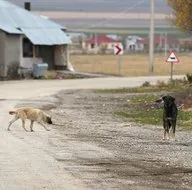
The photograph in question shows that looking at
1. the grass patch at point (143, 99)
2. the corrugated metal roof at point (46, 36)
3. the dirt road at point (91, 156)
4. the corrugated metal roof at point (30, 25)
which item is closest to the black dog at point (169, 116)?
the dirt road at point (91, 156)

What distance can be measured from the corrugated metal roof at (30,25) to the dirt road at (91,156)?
86.8 feet

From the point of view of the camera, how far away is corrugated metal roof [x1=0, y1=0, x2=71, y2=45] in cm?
5220

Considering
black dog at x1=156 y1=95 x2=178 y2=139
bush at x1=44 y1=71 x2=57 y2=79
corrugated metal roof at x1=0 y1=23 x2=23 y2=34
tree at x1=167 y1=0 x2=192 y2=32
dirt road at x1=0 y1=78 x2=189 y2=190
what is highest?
tree at x1=167 y1=0 x2=192 y2=32

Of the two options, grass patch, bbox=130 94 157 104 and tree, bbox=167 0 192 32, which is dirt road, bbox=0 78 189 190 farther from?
tree, bbox=167 0 192 32

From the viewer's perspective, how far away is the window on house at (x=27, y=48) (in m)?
53.7

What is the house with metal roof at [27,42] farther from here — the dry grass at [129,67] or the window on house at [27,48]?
the dry grass at [129,67]

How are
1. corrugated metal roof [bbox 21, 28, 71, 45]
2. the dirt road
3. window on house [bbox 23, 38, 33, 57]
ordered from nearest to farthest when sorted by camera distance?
the dirt road
corrugated metal roof [bbox 21, 28, 71, 45]
window on house [bbox 23, 38, 33, 57]

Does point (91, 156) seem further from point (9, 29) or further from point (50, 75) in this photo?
point (50, 75)

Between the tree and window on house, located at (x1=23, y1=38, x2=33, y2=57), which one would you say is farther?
window on house, located at (x1=23, y1=38, x2=33, y2=57)

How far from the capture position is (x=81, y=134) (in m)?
19.8

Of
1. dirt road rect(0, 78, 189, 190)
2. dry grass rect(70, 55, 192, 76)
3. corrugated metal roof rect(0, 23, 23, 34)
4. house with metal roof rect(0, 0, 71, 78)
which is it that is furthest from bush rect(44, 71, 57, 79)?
dirt road rect(0, 78, 189, 190)

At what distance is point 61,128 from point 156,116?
501cm

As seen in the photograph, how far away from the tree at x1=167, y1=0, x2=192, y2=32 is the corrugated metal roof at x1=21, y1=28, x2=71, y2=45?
15.4 meters

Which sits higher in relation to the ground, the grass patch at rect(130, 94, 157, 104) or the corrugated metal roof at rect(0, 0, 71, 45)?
the corrugated metal roof at rect(0, 0, 71, 45)
